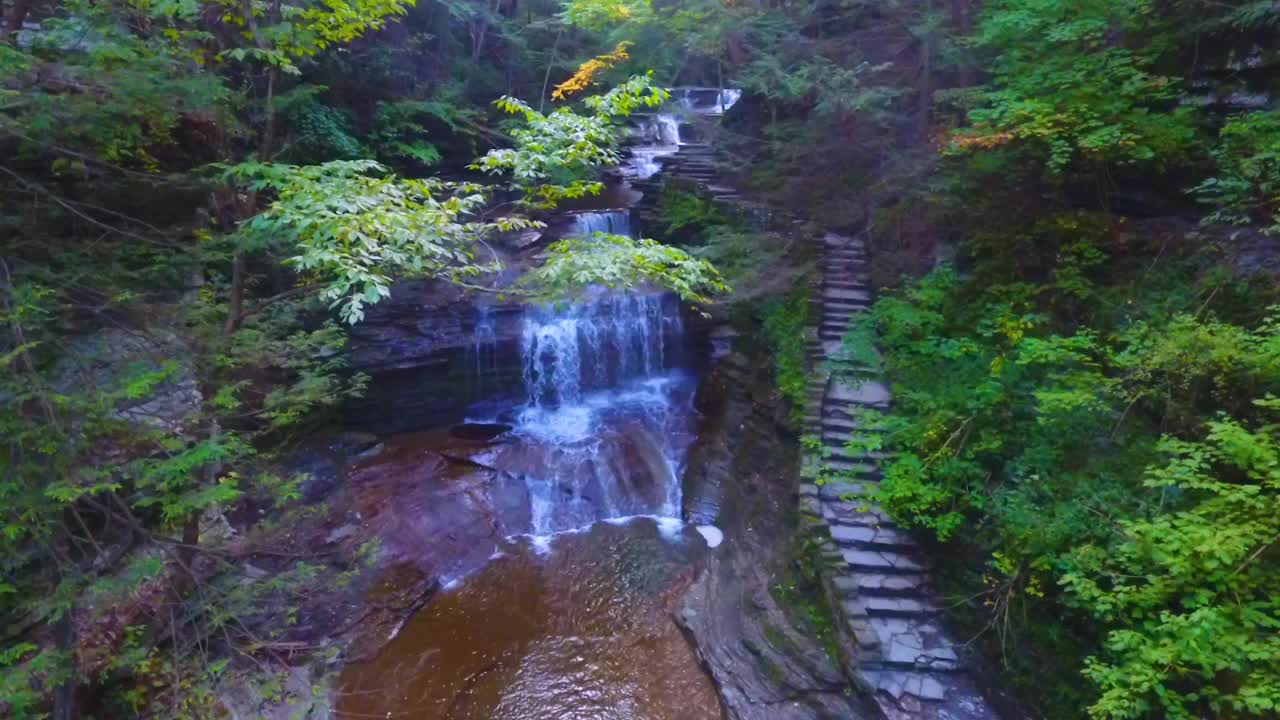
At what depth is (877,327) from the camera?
1044cm

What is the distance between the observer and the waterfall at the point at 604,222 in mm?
15836

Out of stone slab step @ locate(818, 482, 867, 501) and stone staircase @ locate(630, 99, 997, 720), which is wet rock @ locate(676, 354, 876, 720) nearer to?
stone slab step @ locate(818, 482, 867, 501)

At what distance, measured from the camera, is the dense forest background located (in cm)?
424

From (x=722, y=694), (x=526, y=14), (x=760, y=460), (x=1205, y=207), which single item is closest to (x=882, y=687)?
(x=722, y=694)

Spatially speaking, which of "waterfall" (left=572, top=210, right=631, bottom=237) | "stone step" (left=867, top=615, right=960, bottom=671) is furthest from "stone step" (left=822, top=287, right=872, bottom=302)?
"waterfall" (left=572, top=210, right=631, bottom=237)

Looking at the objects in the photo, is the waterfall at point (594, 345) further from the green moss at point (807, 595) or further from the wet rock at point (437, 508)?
the green moss at point (807, 595)

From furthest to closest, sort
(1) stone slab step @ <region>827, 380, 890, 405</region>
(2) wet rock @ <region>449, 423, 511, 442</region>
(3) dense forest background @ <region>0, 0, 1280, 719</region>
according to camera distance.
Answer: (2) wet rock @ <region>449, 423, 511, 442</region>
(1) stone slab step @ <region>827, 380, 890, 405</region>
(3) dense forest background @ <region>0, 0, 1280, 719</region>

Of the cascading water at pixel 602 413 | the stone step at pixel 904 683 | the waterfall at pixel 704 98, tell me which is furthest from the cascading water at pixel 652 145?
the stone step at pixel 904 683

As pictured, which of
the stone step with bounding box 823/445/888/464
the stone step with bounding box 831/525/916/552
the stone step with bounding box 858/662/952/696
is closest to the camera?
the stone step with bounding box 858/662/952/696

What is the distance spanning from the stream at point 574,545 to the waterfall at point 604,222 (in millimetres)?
56

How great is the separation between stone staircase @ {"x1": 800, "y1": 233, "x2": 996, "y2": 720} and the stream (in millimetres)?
2001

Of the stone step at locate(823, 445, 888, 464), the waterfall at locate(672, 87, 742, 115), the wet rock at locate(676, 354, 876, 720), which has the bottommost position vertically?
the wet rock at locate(676, 354, 876, 720)

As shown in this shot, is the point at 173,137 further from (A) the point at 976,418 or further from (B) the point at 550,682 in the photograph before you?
(A) the point at 976,418

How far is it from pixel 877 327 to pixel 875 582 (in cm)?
475
